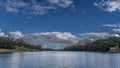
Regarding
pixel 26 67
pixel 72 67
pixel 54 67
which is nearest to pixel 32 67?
pixel 26 67

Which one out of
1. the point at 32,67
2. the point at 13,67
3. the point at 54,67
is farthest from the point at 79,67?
the point at 13,67

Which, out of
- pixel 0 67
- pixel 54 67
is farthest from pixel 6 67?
pixel 54 67

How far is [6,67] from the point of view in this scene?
74188mm

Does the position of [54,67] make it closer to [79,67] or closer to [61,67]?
[61,67]

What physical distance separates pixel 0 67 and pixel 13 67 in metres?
3.92

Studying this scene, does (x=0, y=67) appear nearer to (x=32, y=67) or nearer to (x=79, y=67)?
(x=32, y=67)

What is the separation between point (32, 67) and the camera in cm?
7581

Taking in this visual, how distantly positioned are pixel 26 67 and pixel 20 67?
1864 mm

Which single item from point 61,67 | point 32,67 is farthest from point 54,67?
point 32,67

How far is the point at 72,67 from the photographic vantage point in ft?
252

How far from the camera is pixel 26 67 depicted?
75.3m

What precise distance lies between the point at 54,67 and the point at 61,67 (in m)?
2.22

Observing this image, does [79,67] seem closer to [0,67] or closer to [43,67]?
[43,67]

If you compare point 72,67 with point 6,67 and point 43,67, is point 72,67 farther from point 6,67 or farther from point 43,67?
point 6,67
